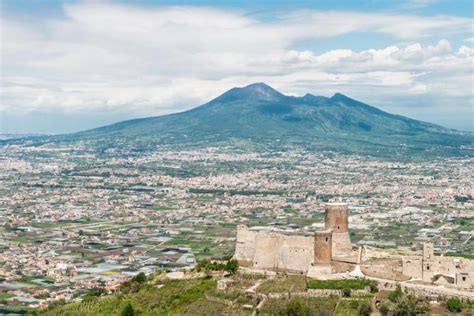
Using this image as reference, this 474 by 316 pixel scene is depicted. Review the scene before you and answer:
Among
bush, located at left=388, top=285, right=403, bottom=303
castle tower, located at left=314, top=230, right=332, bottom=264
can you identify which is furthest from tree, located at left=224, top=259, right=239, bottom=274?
bush, located at left=388, top=285, right=403, bottom=303

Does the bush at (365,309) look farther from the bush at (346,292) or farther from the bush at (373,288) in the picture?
the bush at (373,288)

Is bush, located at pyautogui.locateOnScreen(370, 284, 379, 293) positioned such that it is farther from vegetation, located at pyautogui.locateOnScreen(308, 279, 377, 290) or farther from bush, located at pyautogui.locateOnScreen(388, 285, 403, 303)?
bush, located at pyautogui.locateOnScreen(388, 285, 403, 303)

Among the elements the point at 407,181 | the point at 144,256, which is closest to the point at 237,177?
the point at 407,181

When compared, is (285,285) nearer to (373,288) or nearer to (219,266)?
(373,288)

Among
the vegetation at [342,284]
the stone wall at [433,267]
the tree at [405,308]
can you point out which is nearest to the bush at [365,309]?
the tree at [405,308]

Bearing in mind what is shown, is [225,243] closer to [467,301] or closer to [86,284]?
[86,284]

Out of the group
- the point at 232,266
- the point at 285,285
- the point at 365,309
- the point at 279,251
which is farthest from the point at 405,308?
the point at 232,266
